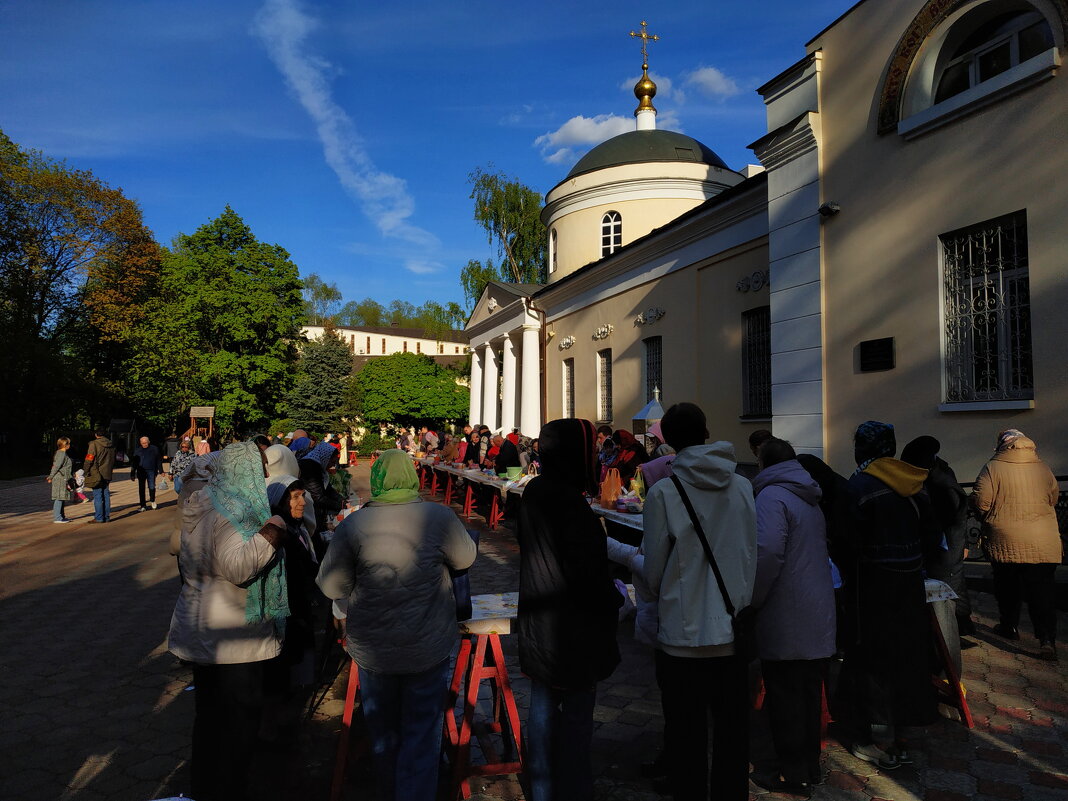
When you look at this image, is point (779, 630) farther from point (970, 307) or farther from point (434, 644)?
point (970, 307)

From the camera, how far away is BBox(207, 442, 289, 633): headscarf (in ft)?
10.7

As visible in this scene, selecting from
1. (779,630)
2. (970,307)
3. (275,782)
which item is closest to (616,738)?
(779,630)

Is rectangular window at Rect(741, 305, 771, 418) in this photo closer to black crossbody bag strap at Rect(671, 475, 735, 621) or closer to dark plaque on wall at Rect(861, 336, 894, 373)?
dark plaque on wall at Rect(861, 336, 894, 373)

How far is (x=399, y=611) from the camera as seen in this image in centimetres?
307

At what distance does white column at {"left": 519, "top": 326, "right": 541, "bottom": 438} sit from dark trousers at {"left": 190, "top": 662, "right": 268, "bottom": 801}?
806 inches

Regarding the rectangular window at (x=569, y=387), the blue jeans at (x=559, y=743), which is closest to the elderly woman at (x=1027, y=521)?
the blue jeans at (x=559, y=743)

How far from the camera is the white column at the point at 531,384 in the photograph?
79.8ft

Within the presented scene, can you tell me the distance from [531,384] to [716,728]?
21.5 metres

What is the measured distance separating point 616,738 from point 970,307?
22.1 ft

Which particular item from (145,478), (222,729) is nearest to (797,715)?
(222,729)

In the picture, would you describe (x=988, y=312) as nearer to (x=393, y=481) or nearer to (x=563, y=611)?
(x=563, y=611)

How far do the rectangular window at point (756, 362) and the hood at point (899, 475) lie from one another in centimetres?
962

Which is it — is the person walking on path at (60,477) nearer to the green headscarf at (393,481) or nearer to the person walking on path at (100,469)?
the person walking on path at (100,469)

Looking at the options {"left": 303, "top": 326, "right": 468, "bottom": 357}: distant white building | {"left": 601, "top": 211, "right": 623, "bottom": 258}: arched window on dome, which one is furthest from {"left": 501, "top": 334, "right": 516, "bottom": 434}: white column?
{"left": 303, "top": 326, "right": 468, "bottom": 357}: distant white building
